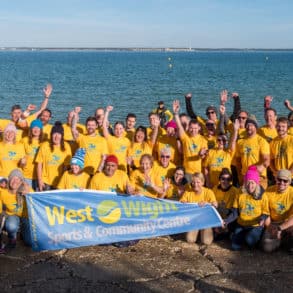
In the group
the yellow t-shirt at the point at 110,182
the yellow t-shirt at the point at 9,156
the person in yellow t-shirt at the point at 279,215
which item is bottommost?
the person in yellow t-shirt at the point at 279,215

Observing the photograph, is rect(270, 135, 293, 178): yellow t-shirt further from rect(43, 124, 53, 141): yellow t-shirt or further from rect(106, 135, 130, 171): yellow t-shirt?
rect(43, 124, 53, 141): yellow t-shirt

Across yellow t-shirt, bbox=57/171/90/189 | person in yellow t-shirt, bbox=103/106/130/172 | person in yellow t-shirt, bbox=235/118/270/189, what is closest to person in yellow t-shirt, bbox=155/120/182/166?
person in yellow t-shirt, bbox=103/106/130/172

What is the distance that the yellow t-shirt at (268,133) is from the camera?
10516 millimetres

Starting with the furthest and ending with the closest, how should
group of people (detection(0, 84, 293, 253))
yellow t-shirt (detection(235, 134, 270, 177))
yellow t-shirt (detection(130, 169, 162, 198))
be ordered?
yellow t-shirt (detection(235, 134, 270, 177)), yellow t-shirt (detection(130, 169, 162, 198)), group of people (detection(0, 84, 293, 253))

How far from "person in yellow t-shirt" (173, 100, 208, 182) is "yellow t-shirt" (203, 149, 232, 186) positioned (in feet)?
0.76

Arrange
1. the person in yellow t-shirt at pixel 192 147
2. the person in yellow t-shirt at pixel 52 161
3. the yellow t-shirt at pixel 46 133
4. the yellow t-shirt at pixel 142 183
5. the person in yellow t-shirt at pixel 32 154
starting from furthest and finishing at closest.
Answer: the yellow t-shirt at pixel 46 133
the person in yellow t-shirt at pixel 192 147
the person in yellow t-shirt at pixel 32 154
the person in yellow t-shirt at pixel 52 161
the yellow t-shirt at pixel 142 183

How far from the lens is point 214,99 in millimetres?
38031

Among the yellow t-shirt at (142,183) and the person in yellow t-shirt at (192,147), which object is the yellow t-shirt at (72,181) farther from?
the person in yellow t-shirt at (192,147)

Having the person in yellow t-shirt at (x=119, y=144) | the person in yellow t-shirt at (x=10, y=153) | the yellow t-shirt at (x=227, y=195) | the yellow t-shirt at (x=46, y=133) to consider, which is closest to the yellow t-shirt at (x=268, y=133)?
the yellow t-shirt at (x=227, y=195)

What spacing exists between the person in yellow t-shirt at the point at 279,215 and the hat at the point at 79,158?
336cm

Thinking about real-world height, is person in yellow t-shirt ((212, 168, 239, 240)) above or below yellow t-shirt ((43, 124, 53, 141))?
below

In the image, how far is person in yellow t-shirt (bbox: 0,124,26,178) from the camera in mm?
9336

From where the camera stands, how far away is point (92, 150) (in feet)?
32.4

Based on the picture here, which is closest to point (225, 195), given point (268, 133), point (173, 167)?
point (173, 167)
